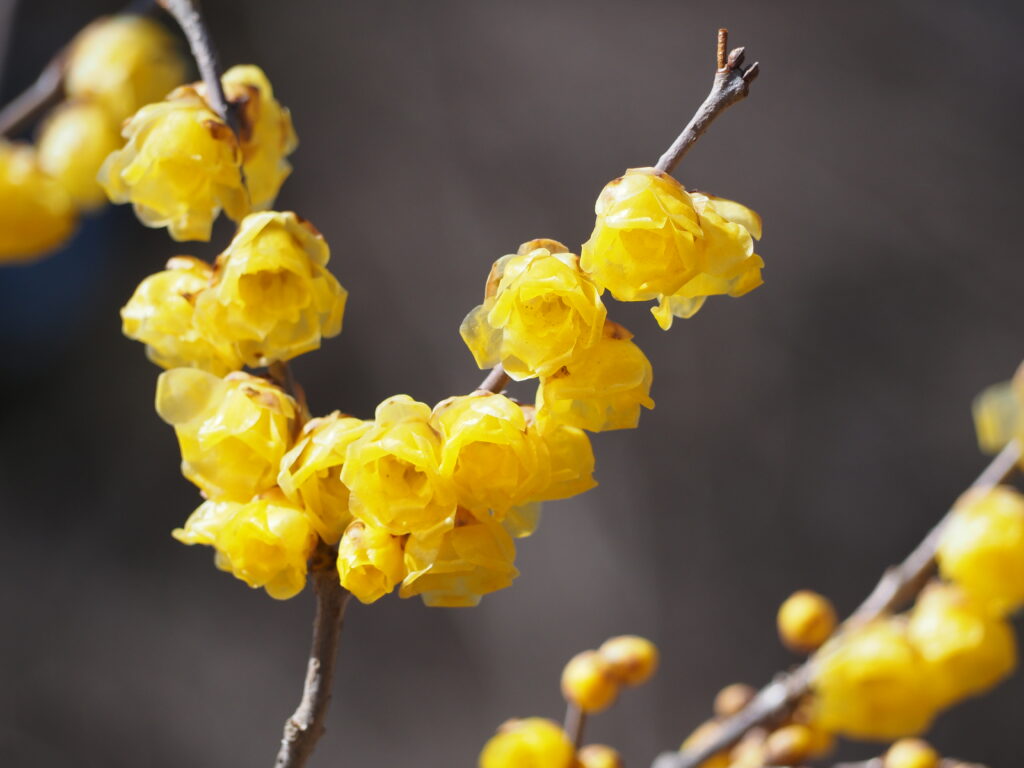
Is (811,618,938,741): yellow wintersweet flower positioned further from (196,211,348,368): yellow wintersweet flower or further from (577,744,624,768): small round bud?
(196,211,348,368): yellow wintersweet flower

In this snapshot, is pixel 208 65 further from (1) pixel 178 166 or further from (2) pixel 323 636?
(2) pixel 323 636

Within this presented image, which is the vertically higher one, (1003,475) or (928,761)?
(1003,475)

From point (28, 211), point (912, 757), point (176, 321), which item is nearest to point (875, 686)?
point (912, 757)

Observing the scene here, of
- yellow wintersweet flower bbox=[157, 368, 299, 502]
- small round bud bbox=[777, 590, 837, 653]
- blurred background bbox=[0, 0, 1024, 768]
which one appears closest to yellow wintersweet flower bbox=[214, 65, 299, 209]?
yellow wintersweet flower bbox=[157, 368, 299, 502]

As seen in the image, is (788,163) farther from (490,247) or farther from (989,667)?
(989,667)

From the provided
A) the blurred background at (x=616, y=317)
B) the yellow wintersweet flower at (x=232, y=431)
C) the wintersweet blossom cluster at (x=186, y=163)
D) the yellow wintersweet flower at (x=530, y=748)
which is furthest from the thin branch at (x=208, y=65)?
the blurred background at (x=616, y=317)

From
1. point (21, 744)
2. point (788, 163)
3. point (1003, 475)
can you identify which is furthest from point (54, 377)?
point (1003, 475)
